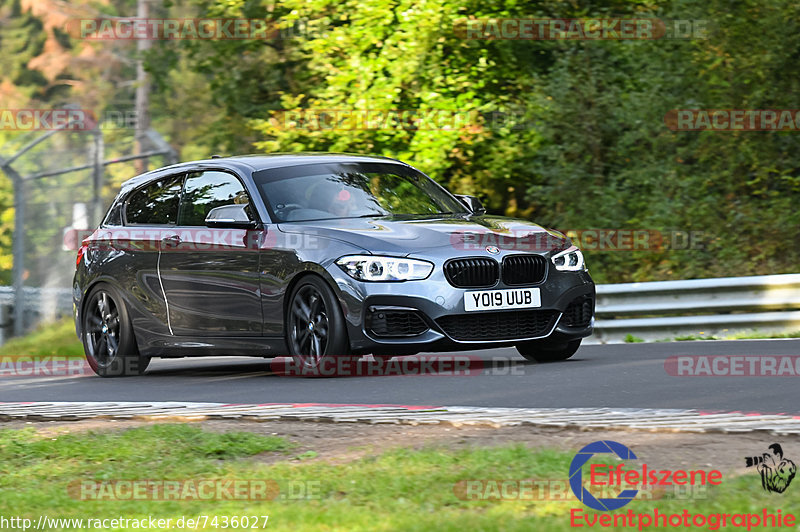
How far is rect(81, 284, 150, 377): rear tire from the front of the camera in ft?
39.0

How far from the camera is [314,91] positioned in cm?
2080

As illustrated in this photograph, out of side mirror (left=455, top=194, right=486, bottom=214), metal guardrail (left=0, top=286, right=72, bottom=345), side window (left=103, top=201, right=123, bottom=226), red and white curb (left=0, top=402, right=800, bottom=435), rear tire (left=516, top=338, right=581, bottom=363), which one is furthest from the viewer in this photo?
metal guardrail (left=0, top=286, right=72, bottom=345)

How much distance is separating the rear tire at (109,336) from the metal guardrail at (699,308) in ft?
16.5

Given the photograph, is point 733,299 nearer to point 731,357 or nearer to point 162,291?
point 731,357

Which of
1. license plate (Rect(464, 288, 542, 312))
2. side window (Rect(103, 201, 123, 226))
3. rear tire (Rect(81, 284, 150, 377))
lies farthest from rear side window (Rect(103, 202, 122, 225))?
license plate (Rect(464, 288, 542, 312))

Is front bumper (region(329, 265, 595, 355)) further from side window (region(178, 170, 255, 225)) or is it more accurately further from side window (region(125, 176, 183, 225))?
side window (region(125, 176, 183, 225))

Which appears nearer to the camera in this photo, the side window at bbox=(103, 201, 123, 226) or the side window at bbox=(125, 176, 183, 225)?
the side window at bbox=(125, 176, 183, 225)

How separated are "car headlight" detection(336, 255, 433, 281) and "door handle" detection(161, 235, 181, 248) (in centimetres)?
212

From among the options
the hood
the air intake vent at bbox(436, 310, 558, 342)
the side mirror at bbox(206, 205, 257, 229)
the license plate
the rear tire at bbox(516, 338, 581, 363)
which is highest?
the side mirror at bbox(206, 205, 257, 229)

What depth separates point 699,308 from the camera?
555 inches

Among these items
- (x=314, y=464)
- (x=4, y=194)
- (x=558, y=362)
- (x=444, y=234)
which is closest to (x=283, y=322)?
(x=444, y=234)

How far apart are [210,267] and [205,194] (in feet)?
2.48

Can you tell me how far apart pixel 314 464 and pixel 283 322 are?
3.94m

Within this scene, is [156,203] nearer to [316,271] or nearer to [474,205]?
[316,271]
